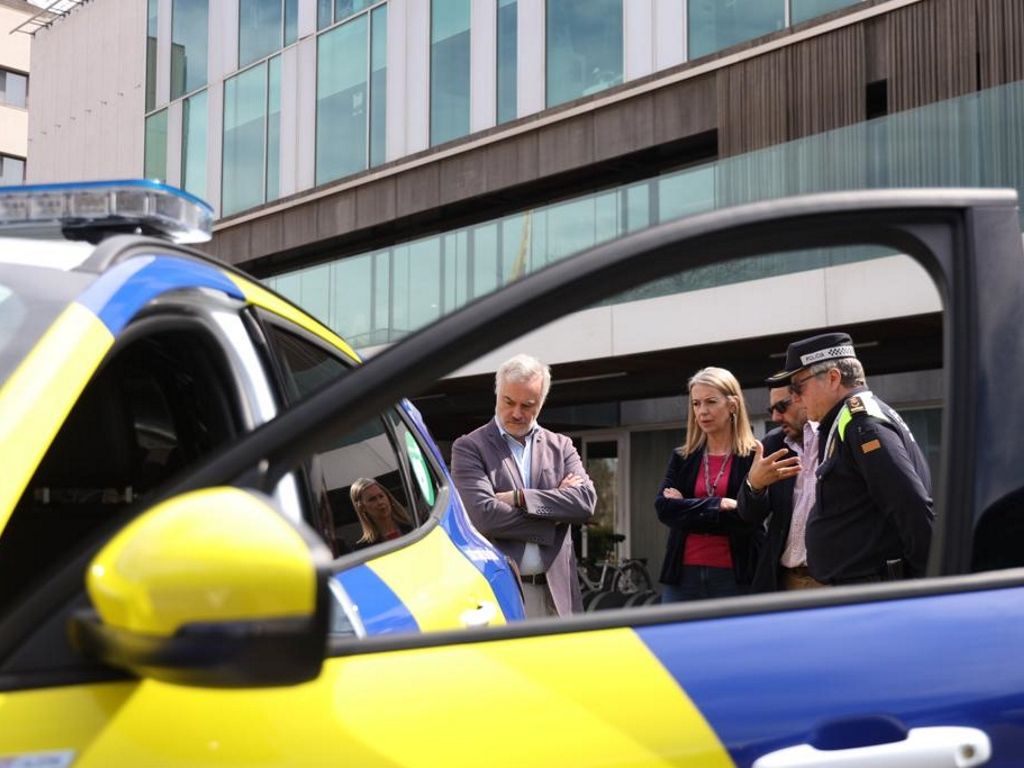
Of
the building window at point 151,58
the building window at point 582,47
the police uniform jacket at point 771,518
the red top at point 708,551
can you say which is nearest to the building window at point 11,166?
the building window at point 151,58

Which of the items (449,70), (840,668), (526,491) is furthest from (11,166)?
(840,668)

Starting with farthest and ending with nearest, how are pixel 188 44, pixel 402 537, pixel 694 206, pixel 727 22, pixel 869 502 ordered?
pixel 188 44
pixel 727 22
pixel 694 206
pixel 869 502
pixel 402 537

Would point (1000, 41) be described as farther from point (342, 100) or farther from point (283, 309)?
point (283, 309)

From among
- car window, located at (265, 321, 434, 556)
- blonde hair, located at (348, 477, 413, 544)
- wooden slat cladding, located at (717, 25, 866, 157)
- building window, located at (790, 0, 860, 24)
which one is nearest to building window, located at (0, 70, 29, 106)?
wooden slat cladding, located at (717, 25, 866, 157)

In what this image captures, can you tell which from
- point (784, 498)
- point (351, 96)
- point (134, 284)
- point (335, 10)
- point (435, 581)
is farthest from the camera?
point (335, 10)

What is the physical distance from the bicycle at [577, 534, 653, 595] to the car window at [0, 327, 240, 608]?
10.8 metres

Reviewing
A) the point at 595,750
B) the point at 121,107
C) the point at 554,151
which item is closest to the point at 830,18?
the point at 554,151

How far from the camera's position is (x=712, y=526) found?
4043 mm

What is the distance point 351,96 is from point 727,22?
22.9 ft

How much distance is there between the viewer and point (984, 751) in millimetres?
1298

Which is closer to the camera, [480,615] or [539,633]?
[539,633]

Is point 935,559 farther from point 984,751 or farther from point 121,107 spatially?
point 121,107

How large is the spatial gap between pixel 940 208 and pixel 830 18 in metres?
12.7

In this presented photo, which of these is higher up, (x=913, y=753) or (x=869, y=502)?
(x=869, y=502)
